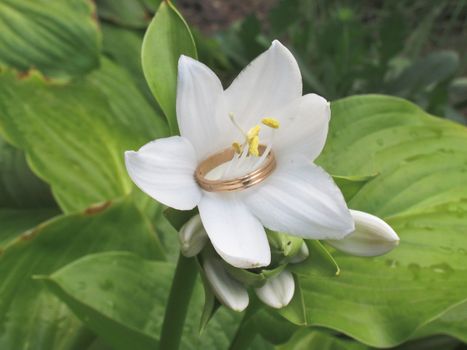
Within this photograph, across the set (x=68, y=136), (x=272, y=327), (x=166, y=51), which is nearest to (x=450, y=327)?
(x=272, y=327)

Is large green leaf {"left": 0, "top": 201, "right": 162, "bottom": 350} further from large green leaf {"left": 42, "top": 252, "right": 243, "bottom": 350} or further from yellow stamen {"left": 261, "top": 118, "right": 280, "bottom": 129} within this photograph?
yellow stamen {"left": 261, "top": 118, "right": 280, "bottom": 129}

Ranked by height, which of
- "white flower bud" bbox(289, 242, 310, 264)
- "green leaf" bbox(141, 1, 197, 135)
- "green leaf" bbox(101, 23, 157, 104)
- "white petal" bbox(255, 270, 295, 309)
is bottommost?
"green leaf" bbox(101, 23, 157, 104)

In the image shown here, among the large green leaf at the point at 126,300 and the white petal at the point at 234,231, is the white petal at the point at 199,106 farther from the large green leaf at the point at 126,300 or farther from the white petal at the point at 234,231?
the large green leaf at the point at 126,300

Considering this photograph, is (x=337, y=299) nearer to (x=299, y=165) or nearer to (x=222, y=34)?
(x=299, y=165)

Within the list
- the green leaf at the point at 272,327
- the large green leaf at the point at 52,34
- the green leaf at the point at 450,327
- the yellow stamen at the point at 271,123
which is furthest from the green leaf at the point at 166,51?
the large green leaf at the point at 52,34

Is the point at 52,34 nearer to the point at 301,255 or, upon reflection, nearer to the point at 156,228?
the point at 156,228

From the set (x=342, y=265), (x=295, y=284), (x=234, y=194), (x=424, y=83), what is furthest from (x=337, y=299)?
(x=424, y=83)

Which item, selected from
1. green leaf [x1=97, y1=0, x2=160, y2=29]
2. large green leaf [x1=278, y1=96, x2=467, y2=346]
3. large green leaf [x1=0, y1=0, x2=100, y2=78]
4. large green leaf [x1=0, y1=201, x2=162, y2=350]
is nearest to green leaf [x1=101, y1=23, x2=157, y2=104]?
green leaf [x1=97, y1=0, x2=160, y2=29]
